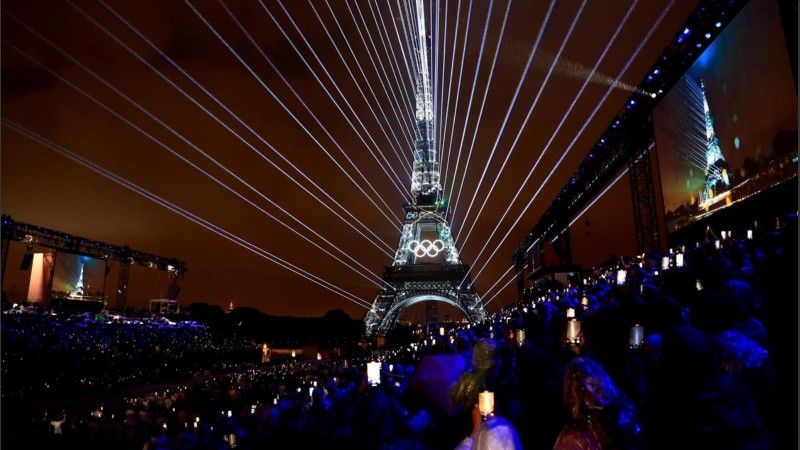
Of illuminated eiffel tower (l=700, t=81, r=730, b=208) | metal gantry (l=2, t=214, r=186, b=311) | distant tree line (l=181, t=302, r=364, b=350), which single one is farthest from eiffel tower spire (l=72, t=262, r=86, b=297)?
illuminated eiffel tower (l=700, t=81, r=730, b=208)

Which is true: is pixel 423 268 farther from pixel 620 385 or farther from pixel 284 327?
pixel 620 385

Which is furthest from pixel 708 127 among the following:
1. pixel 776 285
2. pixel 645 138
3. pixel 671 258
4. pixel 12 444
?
pixel 12 444

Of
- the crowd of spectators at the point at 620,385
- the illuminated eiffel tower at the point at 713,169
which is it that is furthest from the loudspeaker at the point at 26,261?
the illuminated eiffel tower at the point at 713,169

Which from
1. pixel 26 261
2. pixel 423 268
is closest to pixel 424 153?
pixel 423 268

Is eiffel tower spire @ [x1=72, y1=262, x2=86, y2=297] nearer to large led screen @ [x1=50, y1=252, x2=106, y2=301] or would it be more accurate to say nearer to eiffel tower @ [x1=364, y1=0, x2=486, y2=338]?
large led screen @ [x1=50, y1=252, x2=106, y2=301]

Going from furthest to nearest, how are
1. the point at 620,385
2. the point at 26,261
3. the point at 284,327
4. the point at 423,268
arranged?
1. the point at 284,327
2. the point at 423,268
3. the point at 26,261
4. the point at 620,385

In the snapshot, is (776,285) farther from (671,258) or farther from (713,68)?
(713,68)
